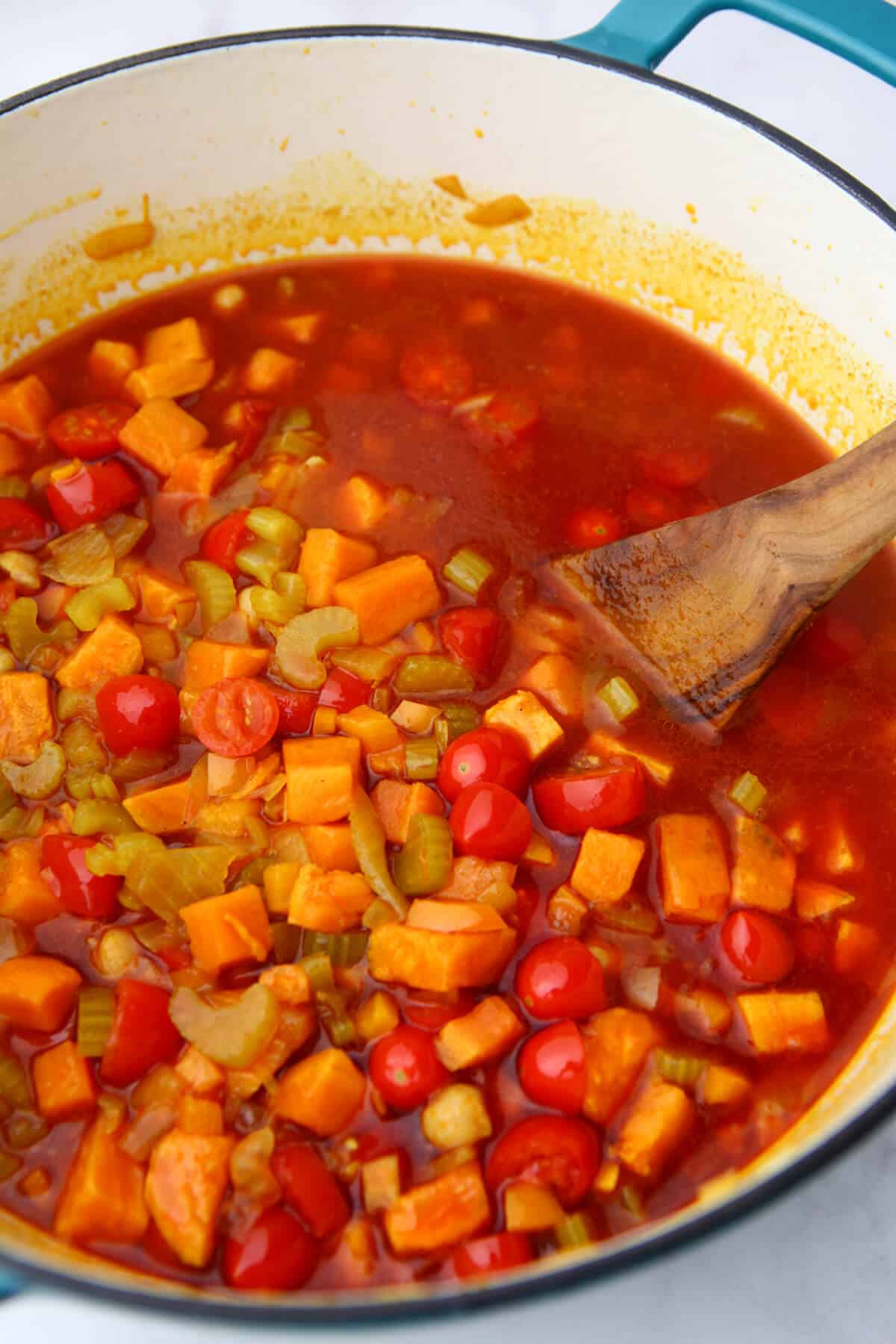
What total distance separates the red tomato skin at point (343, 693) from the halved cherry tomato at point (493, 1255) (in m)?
1.10

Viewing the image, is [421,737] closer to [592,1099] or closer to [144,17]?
[592,1099]

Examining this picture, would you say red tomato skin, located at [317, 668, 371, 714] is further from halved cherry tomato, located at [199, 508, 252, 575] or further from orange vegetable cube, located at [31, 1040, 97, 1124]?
orange vegetable cube, located at [31, 1040, 97, 1124]

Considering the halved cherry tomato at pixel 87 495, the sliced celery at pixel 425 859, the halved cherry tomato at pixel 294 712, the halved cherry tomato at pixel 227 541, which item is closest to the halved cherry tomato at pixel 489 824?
the sliced celery at pixel 425 859

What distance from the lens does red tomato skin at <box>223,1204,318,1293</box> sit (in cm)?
207

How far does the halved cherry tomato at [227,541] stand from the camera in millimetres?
2928

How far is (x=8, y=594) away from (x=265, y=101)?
1426mm

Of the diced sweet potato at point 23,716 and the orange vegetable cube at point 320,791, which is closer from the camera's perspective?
the orange vegetable cube at point 320,791

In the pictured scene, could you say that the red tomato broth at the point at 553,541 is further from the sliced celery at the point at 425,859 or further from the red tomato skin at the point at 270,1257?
the sliced celery at the point at 425,859

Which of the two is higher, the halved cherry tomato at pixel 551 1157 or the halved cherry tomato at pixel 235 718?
the halved cherry tomato at pixel 235 718

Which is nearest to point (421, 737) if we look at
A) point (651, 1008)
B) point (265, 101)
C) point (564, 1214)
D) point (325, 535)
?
point (325, 535)

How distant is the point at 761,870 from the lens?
2557mm

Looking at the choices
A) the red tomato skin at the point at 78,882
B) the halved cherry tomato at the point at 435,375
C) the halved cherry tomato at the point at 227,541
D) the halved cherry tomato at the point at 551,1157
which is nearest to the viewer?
the halved cherry tomato at the point at 551,1157

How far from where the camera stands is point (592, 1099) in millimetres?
2275

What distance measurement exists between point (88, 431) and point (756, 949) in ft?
6.58
